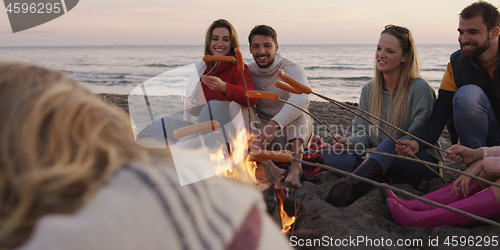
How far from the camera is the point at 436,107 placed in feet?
7.68

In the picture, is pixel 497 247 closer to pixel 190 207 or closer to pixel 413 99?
pixel 413 99

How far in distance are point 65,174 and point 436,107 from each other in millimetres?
2482

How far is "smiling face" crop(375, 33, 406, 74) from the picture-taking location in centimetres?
245

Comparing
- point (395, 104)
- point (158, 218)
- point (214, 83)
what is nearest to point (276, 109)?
point (214, 83)

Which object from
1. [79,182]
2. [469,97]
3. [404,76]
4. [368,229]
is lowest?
[368,229]

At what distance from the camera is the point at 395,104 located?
247cm

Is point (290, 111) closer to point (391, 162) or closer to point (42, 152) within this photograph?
point (391, 162)

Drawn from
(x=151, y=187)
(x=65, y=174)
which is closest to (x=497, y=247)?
(x=151, y=187)

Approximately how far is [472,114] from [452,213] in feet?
2.60

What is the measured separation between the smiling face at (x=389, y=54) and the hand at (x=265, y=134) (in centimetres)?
98

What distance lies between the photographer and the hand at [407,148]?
6.91 feet

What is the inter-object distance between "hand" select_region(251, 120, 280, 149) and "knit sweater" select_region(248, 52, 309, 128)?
53mm

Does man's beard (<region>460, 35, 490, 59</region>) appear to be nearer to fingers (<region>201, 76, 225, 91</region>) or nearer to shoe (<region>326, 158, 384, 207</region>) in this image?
shoe (<region>326, 158, 384, 207</region>)

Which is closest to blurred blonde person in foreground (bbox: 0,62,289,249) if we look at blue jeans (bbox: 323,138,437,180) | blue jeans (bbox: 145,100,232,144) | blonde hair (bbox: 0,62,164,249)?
blonde hair (bbox: 0,62,164,249)
